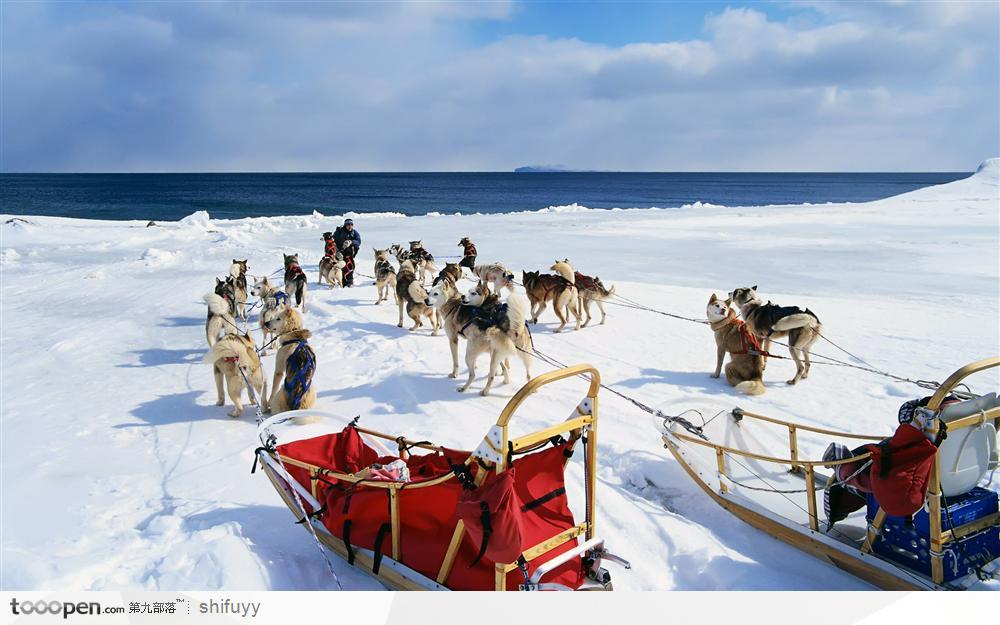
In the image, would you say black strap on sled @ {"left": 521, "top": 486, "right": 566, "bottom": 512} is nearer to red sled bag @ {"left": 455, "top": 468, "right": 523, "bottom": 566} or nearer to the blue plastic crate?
red sled bag @ {"left": 455, "top": 468, "right": 523, "bottom": 566}

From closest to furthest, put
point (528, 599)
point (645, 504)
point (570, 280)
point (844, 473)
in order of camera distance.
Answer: point (528, 599), point (844, 473), point (645, 504), point (570, 280)

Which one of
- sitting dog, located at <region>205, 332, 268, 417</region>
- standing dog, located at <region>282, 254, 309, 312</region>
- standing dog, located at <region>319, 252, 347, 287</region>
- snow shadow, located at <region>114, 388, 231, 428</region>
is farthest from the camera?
standing dog, located at <region>319, 252, 347, 287</region>

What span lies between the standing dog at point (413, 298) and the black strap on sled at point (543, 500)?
18.4 feet

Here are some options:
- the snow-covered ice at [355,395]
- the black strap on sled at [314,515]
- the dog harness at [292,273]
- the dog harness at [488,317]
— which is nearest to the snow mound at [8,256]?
the snow-covered ice at [355,395]

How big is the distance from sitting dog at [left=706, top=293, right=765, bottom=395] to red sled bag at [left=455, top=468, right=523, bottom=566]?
14.7 feet

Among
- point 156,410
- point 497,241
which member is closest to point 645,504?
point 156,410

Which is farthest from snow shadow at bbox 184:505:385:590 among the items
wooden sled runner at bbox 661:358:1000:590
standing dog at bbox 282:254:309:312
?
standing dog at bbox 282:254:309:312

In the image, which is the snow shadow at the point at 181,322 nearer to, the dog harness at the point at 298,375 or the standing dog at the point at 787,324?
the dog harness at the point at 298,375

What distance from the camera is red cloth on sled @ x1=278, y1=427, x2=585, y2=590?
281 centimetres

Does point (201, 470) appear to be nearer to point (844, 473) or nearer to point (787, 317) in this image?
point (844, 473)

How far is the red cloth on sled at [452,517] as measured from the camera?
2.81 m

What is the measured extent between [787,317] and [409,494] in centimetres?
485

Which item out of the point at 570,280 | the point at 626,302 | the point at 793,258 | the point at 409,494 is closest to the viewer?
the point at 409,494

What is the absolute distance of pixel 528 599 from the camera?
104 inches
